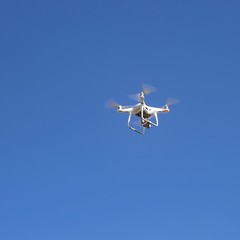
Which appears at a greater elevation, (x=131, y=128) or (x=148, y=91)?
(x=148, y=91)

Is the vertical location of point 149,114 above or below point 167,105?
below

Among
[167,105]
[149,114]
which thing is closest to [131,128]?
[149,114]

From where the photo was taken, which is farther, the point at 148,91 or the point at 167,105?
the point at 167,105

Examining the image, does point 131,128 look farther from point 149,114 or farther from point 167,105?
point 167,105

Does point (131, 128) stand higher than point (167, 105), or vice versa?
point (167, 105)

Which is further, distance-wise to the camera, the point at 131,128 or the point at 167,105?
the point at 167,105

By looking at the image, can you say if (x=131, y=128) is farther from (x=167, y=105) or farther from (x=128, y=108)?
(x=167, y=105)
